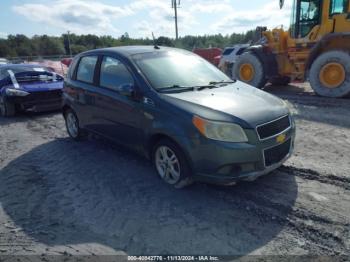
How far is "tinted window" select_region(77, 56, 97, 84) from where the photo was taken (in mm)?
5324

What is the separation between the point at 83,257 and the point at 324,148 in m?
4.09

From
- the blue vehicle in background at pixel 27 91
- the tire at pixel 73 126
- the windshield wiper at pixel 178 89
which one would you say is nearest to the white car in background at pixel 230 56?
the blue vehicle in background at pixel 27 91

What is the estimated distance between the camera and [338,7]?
31.3 ft

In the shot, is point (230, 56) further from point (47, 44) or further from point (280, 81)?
point (47, 44)

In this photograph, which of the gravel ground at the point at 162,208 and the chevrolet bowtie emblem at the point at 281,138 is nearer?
the gravel ground at the point at 162,208

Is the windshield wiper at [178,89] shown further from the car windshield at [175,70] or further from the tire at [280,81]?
the tire at [280,81]

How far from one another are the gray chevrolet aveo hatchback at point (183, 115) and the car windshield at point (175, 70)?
0.05 ft

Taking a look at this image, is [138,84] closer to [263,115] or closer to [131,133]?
[131,133]

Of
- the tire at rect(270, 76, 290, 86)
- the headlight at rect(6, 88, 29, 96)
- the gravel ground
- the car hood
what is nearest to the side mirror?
the car hood

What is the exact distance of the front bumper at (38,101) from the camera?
8.64 metres

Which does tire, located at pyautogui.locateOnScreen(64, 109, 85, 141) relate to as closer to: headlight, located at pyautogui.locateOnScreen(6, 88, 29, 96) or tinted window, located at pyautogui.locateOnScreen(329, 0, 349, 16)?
headlight, located at pyautogui.locateOnScreen(6, 88, 29, 96)

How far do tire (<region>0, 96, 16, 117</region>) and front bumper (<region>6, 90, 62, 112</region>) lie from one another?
119 mm

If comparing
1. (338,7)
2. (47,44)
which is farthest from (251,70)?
(47,44)

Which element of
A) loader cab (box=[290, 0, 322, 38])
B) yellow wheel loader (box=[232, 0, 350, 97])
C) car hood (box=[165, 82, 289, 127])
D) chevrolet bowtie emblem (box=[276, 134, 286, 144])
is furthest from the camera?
loader cab (box=[290, 0, 322, 38])
